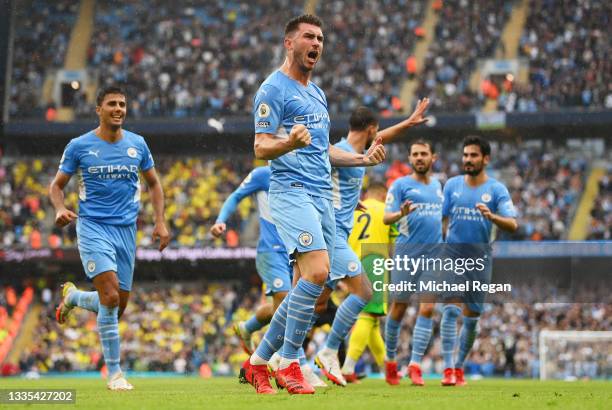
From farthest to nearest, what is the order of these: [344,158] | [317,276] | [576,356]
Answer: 1. [576,356]
2. [344,158]
3. [317,276]

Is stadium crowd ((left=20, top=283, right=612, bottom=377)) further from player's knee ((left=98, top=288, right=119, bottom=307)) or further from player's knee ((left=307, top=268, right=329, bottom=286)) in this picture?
player's knee ((left=307, top=268, right=329, bottom=286))

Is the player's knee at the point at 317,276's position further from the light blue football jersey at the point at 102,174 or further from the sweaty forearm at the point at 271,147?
the light blue football jersey at the point at 102,174

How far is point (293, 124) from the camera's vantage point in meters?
7.52

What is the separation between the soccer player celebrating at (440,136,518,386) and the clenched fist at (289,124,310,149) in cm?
422

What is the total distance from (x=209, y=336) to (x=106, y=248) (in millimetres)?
18130

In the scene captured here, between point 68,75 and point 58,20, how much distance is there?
8.99ft

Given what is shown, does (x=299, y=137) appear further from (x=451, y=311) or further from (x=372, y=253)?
(x=372, y=253)

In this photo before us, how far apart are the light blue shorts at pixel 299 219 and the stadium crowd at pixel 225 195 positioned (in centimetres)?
2124

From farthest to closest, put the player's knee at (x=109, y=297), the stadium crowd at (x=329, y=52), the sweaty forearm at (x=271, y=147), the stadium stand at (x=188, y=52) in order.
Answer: the stadium stand at (x=188, y=52)
the stadium crowd at (x=329, y=52)
the player's knee at (x=109, y=297)
the sweaty forearm at (x=271, y=147)

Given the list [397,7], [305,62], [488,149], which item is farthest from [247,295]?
[305,62]

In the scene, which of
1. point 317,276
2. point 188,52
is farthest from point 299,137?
point 188,52

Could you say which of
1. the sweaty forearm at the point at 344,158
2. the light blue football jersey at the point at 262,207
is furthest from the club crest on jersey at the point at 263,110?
the light blue football jersey at the point at 262,207

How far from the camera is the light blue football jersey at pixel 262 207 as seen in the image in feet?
34.6

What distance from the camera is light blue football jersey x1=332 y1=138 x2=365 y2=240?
9586 mm
